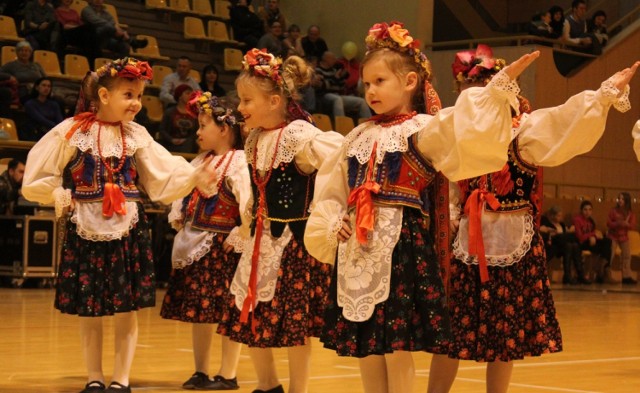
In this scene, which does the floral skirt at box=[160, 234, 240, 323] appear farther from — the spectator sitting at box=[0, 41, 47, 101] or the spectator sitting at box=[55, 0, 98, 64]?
the spectator sitting at box=[55, 0, 98, 64]

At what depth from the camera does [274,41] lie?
14.5 metres

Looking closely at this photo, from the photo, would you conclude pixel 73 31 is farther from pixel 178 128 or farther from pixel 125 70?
pixel 125 70

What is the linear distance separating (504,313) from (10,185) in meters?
7.59

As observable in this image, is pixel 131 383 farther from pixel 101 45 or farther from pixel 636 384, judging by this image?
pixel 101 45

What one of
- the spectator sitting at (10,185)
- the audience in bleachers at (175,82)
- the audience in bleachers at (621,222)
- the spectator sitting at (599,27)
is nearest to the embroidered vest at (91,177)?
the spectator sitting at (10,185)

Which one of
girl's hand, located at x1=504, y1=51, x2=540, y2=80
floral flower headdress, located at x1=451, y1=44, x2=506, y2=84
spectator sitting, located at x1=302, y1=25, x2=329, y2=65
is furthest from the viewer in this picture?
spectator sitting, located at x1=302, y1=25, x2=329, y2=65

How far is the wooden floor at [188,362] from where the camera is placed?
215 inches

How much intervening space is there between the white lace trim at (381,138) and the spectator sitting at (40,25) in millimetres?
9548

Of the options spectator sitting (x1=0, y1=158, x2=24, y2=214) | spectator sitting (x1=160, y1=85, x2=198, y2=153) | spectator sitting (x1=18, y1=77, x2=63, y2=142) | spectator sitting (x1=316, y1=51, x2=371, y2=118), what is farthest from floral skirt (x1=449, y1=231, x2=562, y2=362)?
spectator sitting (x1=316, y1=51, x2=371, y2=118)

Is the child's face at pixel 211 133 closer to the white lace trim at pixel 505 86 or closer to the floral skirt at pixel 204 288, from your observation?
the floral skirt at pixel 204 288

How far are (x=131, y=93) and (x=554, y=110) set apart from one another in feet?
6.75

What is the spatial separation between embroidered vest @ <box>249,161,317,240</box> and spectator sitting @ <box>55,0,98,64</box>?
8853 mm

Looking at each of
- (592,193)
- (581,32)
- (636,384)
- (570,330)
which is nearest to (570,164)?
(592,193)

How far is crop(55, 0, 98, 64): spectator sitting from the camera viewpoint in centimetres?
1305
